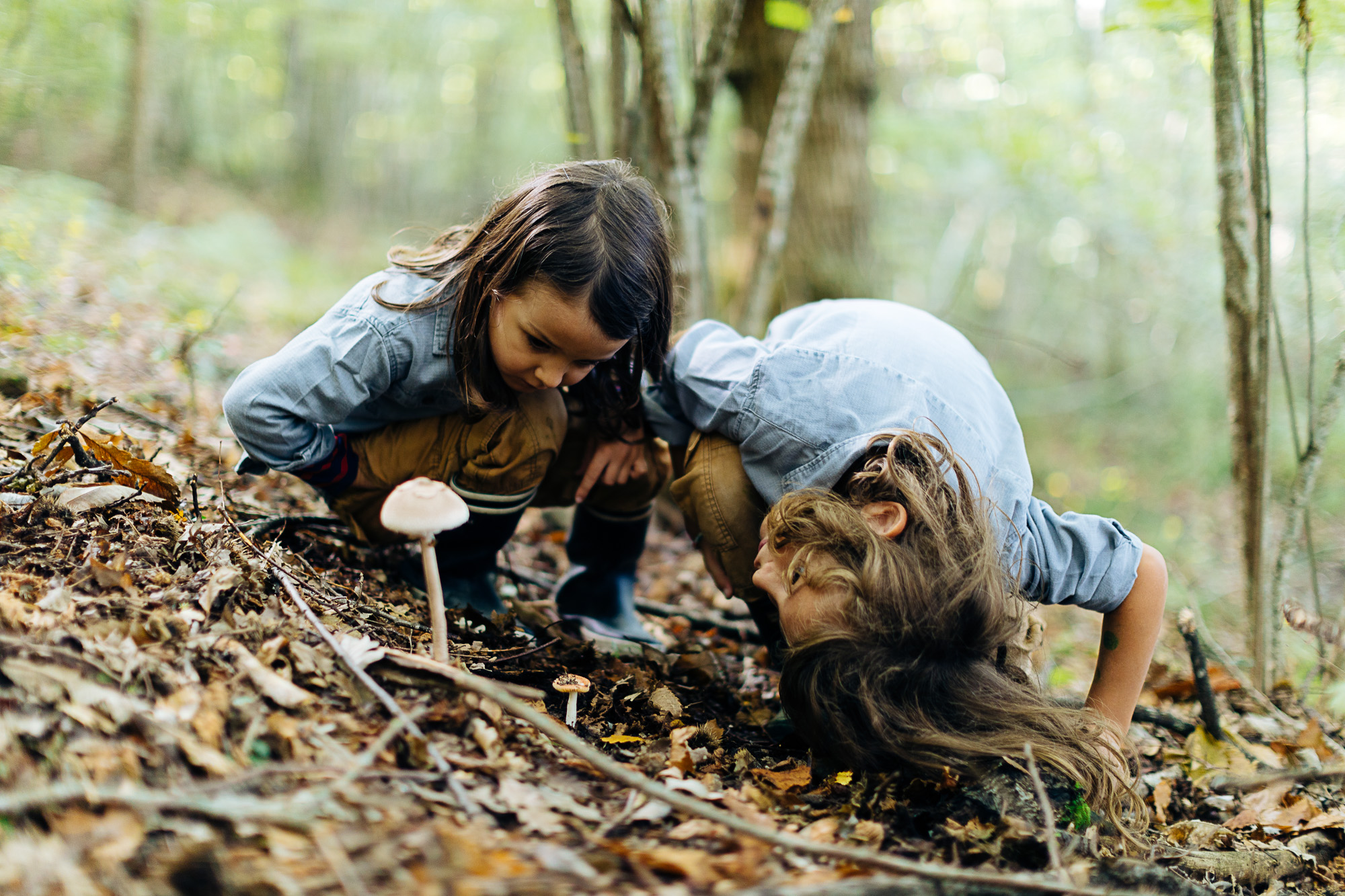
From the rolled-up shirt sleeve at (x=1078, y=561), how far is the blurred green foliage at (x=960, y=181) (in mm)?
1712

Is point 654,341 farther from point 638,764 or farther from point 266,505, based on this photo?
point 266,505

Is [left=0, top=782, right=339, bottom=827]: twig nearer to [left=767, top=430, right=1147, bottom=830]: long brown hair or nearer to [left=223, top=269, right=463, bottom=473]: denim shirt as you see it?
[left=767, top=430, right=1147, bottom=830]: long brown hair

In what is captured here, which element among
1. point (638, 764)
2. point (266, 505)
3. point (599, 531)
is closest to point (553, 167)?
point (599, 531)

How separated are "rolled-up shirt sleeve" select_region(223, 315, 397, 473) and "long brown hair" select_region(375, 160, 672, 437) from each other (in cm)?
18

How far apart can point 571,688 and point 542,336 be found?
3.34 ft

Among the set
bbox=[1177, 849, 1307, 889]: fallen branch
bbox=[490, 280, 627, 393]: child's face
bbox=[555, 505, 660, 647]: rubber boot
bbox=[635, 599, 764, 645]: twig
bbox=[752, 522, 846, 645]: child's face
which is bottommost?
bbox=[1177, 849, 1307, 889]: fallen branch

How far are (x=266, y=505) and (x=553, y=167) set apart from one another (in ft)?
5.46

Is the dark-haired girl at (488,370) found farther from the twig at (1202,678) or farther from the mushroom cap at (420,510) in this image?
the twig at (1202,678)

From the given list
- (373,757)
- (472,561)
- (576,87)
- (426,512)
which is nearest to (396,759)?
(373,757)

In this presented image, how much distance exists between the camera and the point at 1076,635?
484 cm

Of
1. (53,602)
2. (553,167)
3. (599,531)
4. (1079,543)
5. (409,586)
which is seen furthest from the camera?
(599,531)

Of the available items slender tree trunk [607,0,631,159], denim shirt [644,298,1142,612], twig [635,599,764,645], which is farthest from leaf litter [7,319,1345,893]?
slender tree trunk [607,0,631,159]

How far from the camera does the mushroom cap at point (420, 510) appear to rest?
1.71 metres

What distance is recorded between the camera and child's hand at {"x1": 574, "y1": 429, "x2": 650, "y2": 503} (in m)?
2.96
